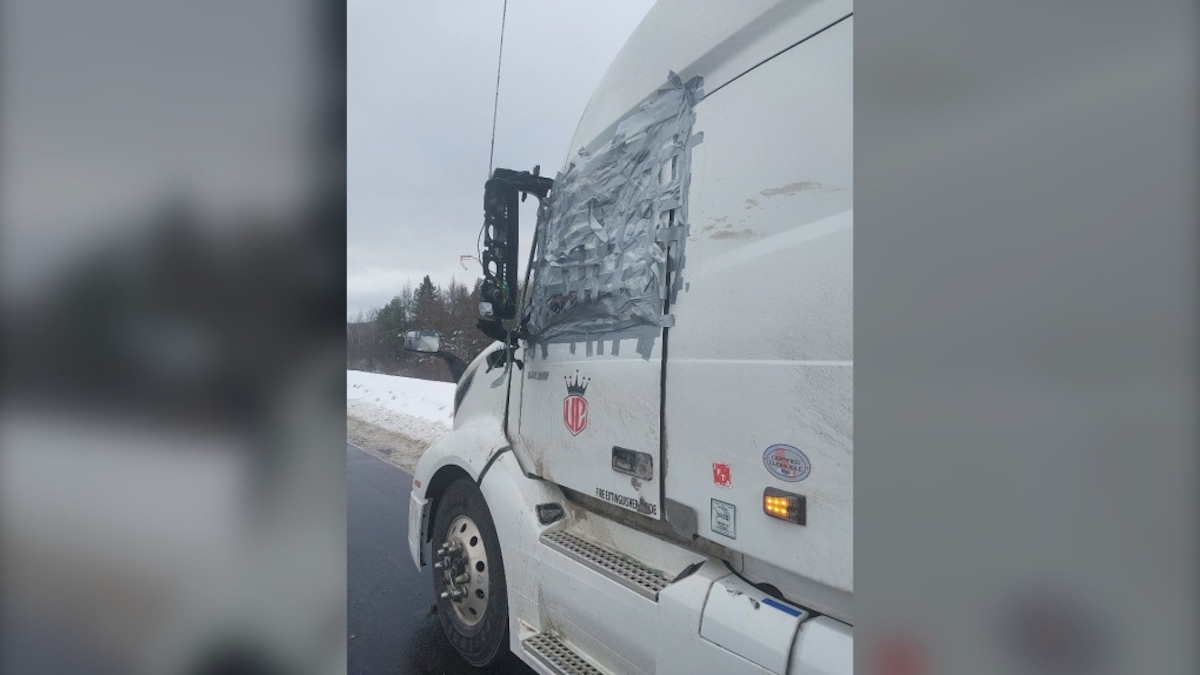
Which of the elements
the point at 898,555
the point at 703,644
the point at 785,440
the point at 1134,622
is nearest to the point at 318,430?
the point at 898,555

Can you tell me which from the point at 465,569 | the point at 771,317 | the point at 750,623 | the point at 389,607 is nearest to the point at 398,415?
the point at 389,607

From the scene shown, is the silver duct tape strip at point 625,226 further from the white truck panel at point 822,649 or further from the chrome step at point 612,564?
the white truck panel at point 822,649

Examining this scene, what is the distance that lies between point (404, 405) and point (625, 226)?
48.0 feet

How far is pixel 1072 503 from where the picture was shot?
0.46 meters

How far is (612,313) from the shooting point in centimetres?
279

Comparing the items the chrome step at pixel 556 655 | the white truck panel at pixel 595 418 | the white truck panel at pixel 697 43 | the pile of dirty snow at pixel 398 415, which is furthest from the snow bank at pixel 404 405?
the white truck panel at pixel 697 43

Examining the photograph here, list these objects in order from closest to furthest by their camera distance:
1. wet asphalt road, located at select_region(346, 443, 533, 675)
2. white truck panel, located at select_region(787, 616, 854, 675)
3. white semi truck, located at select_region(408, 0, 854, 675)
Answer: white truck panel, located at select_region(787, 616, 854, 675)
white semi truck, located at select_region(408, 0, 854, 675)
wet asphalt road, located at select_region(346, 443, 533, 675)

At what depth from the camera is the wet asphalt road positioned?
3.71m

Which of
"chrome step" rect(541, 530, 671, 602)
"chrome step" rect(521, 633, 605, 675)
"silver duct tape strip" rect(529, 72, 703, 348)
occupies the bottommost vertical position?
"chrome step" rect(521, 633, 605, 675)

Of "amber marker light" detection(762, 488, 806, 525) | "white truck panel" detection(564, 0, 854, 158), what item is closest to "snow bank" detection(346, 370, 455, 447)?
"white truck panel" detection(564, 0, 854, 158)

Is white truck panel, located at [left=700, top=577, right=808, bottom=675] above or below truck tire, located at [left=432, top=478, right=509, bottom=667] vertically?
above

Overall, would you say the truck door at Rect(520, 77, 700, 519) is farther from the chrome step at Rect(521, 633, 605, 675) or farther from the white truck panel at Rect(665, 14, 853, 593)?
the chrome step at Rect(521, 633, 605, 675)

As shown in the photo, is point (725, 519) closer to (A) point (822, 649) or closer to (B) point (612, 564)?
(A) point (822, 649)

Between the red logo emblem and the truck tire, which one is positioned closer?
the red logo emblem
